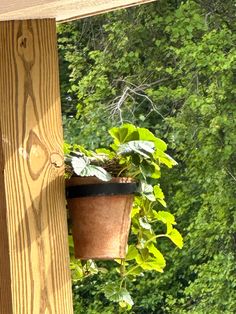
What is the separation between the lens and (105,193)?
1.45 meters

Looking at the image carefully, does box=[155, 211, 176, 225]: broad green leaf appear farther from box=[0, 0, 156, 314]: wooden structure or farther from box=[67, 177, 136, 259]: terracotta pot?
box=[0, 0, 156, 314]: wooden structure

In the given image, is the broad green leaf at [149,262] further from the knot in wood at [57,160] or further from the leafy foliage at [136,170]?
the knot in wood at [57,160]

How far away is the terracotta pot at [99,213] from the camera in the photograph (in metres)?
1.43

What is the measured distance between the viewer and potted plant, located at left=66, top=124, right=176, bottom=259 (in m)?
1.43

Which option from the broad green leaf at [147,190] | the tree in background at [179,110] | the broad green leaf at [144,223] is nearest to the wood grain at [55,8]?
the broad green leaf at [147,190]

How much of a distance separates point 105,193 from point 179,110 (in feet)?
15.6

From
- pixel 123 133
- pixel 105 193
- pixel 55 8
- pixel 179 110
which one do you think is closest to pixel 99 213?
pixel 105 193

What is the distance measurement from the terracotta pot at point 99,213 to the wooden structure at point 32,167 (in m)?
0.08

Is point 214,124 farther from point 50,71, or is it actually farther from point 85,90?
point 50,71

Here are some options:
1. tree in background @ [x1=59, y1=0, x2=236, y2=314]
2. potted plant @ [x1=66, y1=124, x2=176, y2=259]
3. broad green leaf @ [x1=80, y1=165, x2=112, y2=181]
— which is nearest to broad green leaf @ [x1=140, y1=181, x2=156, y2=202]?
potted plant @ [x1=66, y1=124, x2=176, y2=259]

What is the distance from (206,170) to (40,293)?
4.85 meters

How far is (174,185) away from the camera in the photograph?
6.43 m

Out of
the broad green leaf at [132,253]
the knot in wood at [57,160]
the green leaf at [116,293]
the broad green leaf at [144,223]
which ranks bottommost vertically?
the green leaf at [116,293]

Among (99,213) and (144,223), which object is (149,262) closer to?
(144,223)
